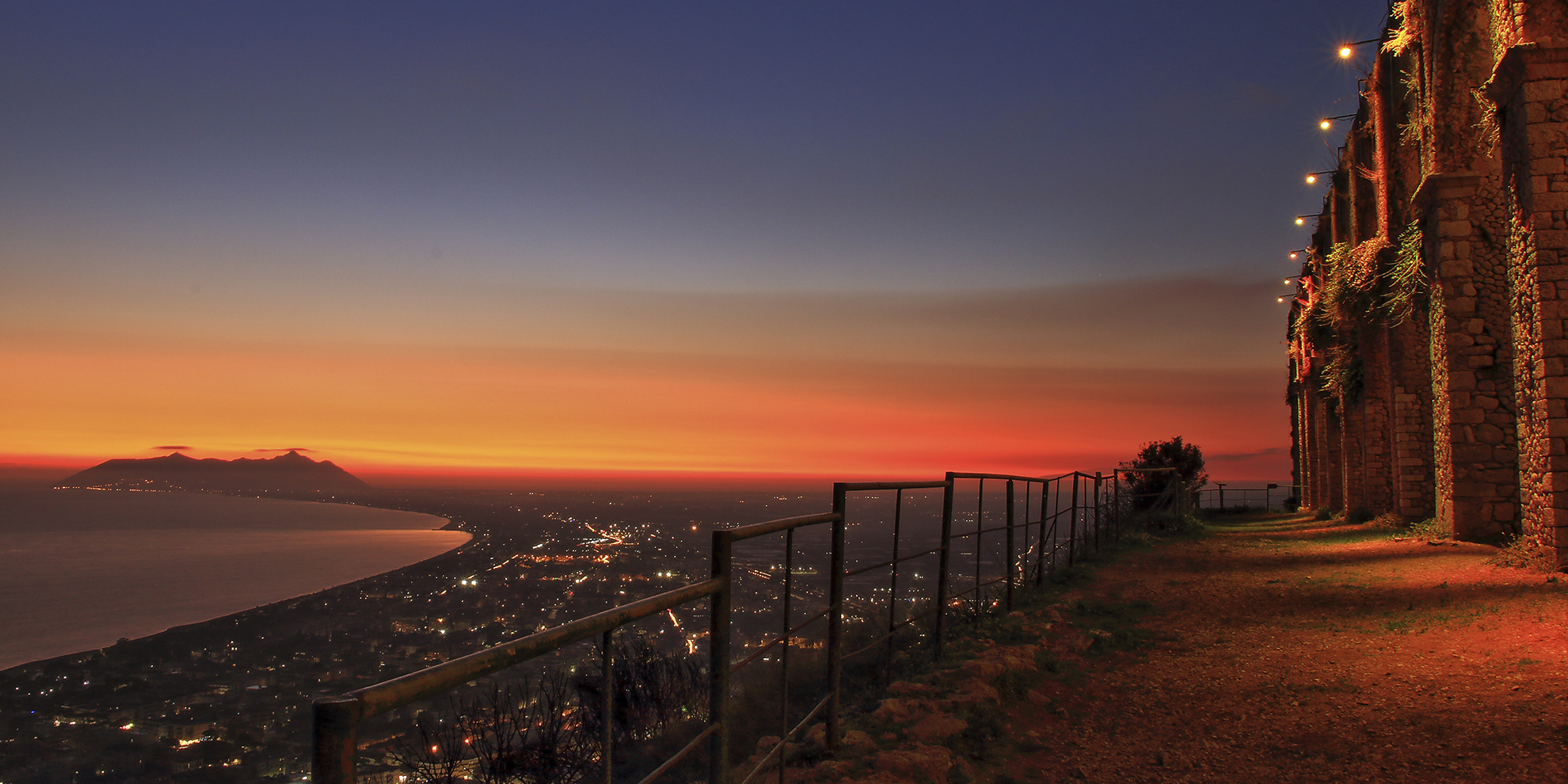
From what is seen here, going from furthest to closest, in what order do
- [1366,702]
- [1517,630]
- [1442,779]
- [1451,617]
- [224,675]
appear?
1. [224,675]
2. [1451,617]
3. [1517,630]
4. [1366,702]
5. [1442,779]

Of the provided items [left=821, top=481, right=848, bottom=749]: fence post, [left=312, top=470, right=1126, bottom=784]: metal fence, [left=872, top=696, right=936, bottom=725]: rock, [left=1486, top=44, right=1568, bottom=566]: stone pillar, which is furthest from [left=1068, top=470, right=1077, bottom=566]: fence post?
[left=821, top=481, right=848, bottom=749]: fence post

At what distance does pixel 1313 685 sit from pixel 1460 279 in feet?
34.5

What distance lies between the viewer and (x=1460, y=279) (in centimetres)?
1253

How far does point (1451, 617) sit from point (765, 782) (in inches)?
278

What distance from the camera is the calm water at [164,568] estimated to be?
186 feet

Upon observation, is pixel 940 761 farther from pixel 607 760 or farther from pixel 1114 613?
pixel 1114 613

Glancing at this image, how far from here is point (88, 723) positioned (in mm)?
30016

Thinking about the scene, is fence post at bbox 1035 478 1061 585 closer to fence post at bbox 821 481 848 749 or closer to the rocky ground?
the rocky ground

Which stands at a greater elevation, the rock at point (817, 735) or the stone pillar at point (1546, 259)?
the stone pillar at point (1546, 259)

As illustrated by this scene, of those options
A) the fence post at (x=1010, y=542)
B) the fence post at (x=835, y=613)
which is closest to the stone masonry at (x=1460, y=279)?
the fence post at (x=1010, y=542)

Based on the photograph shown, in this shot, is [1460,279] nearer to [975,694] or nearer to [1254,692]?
[1254,692]

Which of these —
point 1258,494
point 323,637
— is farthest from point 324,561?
point 1258,494

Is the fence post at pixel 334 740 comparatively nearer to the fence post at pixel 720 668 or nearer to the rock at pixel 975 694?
the fence post at pixel 720 668

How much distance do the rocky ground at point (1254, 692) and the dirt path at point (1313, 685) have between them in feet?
0.06
